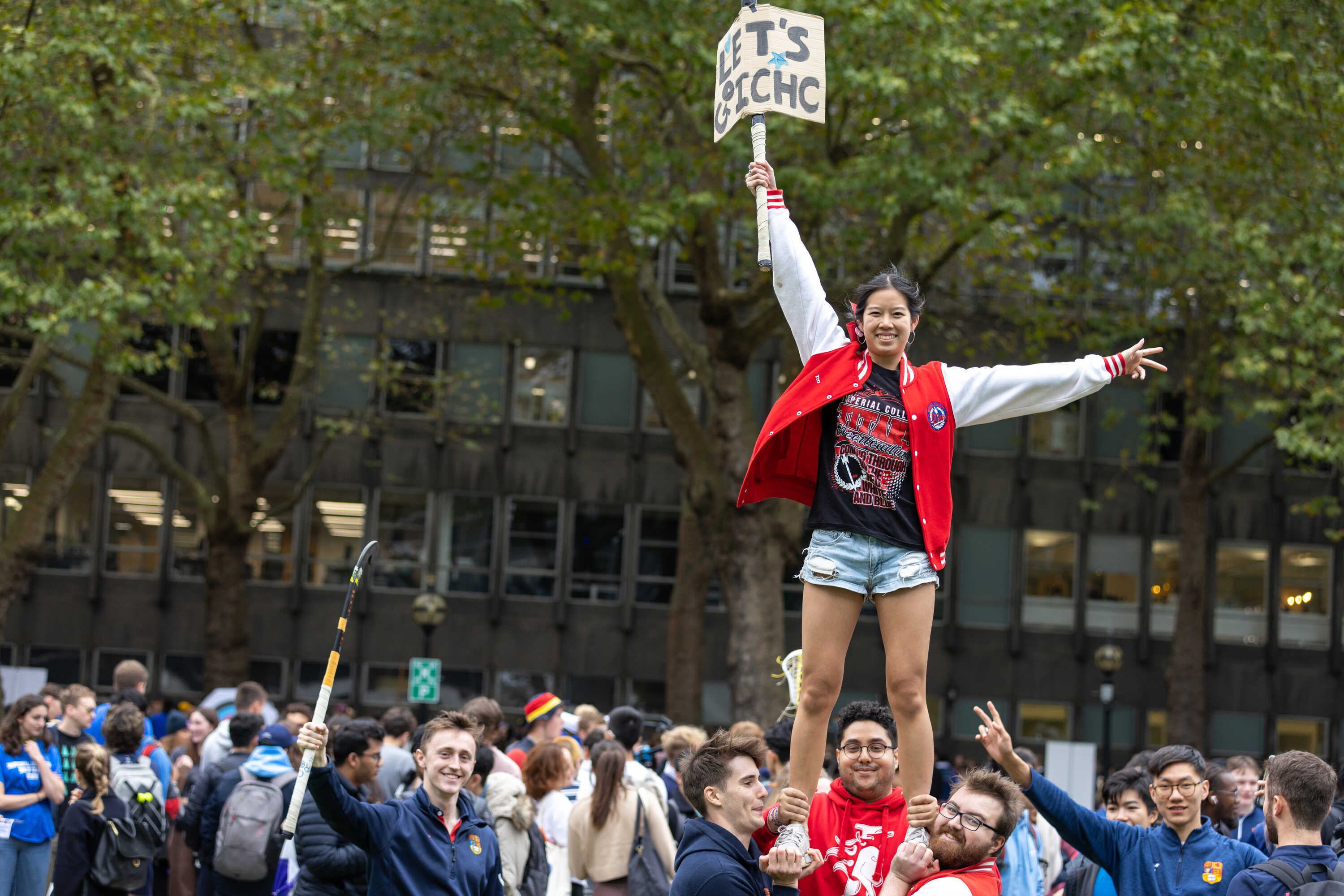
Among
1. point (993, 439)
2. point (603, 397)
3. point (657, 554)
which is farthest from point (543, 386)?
point (993, 439)

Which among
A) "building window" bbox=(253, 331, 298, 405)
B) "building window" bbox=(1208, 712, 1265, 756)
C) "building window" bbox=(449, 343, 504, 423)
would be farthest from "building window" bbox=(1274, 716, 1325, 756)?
"building window" bbox=(253, 331, 298, 405)

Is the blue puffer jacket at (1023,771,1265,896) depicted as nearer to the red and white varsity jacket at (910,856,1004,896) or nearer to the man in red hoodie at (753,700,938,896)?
the man in red hoodie at (753,700,938,896)

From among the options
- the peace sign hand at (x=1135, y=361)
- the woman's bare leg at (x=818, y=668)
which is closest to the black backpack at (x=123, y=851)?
the woman's bare leg at (x=818, y=668)

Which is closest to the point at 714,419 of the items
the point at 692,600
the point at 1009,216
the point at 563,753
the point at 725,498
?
the point at 725,498

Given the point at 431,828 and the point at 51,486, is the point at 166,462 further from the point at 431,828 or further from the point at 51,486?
the point at 431,828

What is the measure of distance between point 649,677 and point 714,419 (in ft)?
43.4

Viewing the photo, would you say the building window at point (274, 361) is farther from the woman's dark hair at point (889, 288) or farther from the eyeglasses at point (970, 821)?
→ the eyeglasses at point (970, 821)

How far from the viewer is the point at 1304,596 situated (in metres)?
32.8

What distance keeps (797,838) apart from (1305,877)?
189 cm

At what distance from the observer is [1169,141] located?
19.3 m

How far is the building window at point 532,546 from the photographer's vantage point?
103 ft

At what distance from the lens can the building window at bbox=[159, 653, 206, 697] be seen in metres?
30.4

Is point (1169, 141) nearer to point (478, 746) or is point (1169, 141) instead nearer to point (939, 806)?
point (478, 746)

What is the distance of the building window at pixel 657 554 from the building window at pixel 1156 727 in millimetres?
11202
